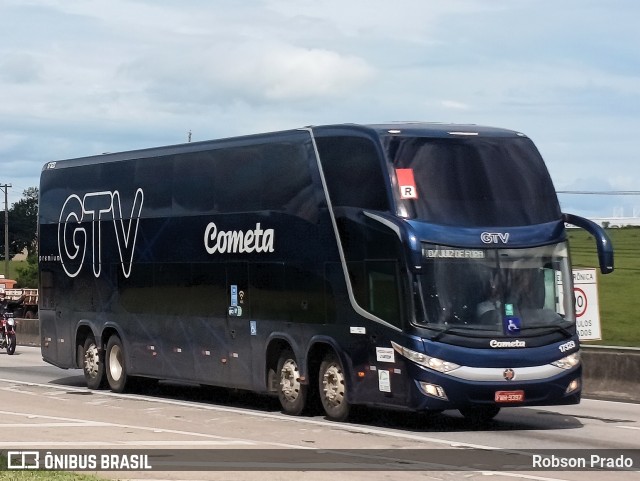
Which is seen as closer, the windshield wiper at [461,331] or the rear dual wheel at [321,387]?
the windshield wiper at [461,331]

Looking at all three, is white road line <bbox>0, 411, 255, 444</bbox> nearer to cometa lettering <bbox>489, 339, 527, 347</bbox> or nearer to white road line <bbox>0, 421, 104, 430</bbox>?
white road line <bbox>0, 421, 104, 430</bbox>

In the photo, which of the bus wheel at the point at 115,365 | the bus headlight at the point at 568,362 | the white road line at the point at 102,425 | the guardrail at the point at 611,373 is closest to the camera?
the white road line at the point at 102,425

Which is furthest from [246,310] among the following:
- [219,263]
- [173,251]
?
[173,251]

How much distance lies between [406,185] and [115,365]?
939cm

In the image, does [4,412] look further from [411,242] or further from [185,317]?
[411,242]

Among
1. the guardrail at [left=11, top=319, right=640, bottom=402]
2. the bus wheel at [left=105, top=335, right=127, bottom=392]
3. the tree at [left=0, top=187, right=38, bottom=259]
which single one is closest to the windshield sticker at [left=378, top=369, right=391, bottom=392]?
the guardrail at [left=11, top=319, right=640, bottom=402]

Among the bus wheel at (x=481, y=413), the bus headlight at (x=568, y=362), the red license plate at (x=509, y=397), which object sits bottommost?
the bus wheel at (x=481, y=413)

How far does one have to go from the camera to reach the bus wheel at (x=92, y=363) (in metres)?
25.9

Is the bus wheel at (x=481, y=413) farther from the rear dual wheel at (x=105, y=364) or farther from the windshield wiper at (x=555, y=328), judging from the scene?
the rear dual wheel at (x=105, y=364)

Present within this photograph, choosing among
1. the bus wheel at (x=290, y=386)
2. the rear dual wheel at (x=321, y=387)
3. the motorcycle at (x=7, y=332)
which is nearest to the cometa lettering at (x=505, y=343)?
the rear dual wheel at (x=321, y=387)

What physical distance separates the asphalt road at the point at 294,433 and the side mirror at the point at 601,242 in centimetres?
219

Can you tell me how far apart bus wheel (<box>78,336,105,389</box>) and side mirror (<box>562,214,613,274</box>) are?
10.3 metres

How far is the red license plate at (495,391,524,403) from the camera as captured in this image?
17688mm

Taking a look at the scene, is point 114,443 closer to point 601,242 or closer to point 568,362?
point 568,362
